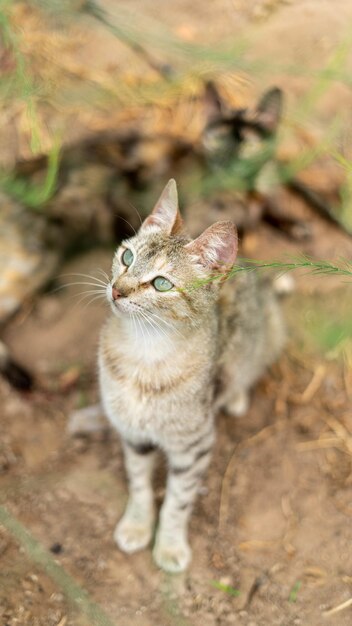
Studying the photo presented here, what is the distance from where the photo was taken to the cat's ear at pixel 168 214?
6.95ft

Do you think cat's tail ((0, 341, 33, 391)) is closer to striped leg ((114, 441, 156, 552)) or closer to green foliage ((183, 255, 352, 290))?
striped leg ((114, 441, 156, 552))

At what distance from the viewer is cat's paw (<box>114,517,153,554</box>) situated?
2.54m

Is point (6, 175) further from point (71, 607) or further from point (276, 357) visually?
point (71, 607)

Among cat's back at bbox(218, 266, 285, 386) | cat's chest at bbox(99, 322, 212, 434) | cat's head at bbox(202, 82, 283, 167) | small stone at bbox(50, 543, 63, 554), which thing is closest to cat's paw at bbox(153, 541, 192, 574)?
small stone at bbox(50, 543, 63, 554)

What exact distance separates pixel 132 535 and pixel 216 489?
0.46 metres

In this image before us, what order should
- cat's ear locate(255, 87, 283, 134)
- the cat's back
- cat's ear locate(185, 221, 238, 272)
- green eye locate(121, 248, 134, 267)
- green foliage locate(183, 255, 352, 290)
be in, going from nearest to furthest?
1. green foliage locate(183, 255, 352, 290)
2. cat's ear locate(185, 221, 238, 272)
3. green eye locate(121, 248, 134, 267)
4. the cat's back
5. cat's ear locate(255, 87, 283, 134)

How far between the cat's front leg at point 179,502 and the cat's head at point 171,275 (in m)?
0.61

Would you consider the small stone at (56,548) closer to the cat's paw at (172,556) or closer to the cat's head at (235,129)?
the cat's paw at (172,556)

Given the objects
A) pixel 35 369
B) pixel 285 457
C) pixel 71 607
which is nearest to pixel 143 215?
pixel 35 369

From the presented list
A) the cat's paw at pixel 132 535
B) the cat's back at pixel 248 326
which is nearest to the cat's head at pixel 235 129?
the cat's back at pixel 248 326

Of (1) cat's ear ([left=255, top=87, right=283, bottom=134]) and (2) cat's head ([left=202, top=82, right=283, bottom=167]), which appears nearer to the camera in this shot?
(1) cat's ear ([left=255, top=87, right=283, bottom=134])

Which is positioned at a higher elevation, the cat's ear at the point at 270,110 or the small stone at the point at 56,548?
the cat's ear at the point at 270,110

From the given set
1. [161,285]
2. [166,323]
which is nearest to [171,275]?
[161,285]

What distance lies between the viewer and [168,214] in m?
2.17
